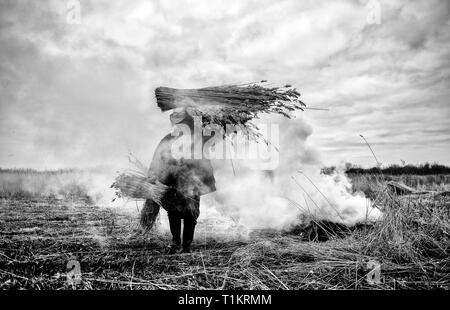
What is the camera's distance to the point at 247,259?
409cm

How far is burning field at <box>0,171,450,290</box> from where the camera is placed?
338 cm

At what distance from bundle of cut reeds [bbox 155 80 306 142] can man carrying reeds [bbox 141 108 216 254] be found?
0.21 metres

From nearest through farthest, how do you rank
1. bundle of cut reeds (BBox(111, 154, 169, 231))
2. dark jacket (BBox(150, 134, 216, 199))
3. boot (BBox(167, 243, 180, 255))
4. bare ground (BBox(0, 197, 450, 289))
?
bare ground (BBox(0, 197, 450, 289)) < bundle of cut reeds (BBox(111, 154, 169, 231)) < boot (BBox(167, 243, 180, 255)) < dark jacket (BBox(150, 134, 216, 199))

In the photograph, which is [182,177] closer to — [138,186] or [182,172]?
[182,172]

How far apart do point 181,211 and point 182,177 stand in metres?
0.51

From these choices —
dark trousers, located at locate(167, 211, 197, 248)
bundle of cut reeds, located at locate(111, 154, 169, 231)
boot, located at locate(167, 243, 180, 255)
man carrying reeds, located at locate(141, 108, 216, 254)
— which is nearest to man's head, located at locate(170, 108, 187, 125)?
man carrying reeds, located at locate(141, 108, 216, 254)

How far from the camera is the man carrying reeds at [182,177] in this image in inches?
183

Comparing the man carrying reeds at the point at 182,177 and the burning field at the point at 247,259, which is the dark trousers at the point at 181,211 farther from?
the burning field at the point at 247,259

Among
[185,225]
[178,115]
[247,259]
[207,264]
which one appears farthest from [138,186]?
[247,259]

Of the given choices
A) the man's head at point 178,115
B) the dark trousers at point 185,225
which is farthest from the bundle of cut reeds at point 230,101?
the dark trousers at point 185,225

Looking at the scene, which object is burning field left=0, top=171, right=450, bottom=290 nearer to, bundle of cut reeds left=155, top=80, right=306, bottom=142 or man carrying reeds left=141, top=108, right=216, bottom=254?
man carrying reeds left=141, top=108, right=216, bottom=254

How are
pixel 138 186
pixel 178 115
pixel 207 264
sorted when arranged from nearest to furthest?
pixel 207 264
pixel 138 186
pixel 178 115
